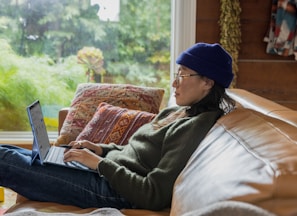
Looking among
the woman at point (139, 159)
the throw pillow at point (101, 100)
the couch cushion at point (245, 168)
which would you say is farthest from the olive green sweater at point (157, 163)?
the throw pillow at point (101, 100)

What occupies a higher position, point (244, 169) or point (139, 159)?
point (244, 169)

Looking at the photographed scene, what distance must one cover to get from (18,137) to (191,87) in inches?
90.3

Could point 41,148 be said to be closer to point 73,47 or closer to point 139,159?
point 139,159

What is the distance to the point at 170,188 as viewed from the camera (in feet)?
5.13

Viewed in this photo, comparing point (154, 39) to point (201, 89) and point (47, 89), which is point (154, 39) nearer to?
point (47, 89)

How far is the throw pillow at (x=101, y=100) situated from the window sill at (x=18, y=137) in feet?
3.20

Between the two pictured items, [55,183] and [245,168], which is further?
[55,183]

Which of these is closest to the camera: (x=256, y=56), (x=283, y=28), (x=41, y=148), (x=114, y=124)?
(x=41, y=148)

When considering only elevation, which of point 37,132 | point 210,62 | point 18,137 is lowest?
point 18,137

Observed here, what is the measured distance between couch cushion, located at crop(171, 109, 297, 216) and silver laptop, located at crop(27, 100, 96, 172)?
611mm

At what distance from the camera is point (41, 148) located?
1.87 m

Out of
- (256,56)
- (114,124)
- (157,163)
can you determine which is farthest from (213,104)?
(256,56)

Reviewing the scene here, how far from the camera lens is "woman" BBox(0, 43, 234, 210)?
1.64 metres

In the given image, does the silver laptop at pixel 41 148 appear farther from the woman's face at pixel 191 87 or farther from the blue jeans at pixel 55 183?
the woman's face at pixel 191 87
